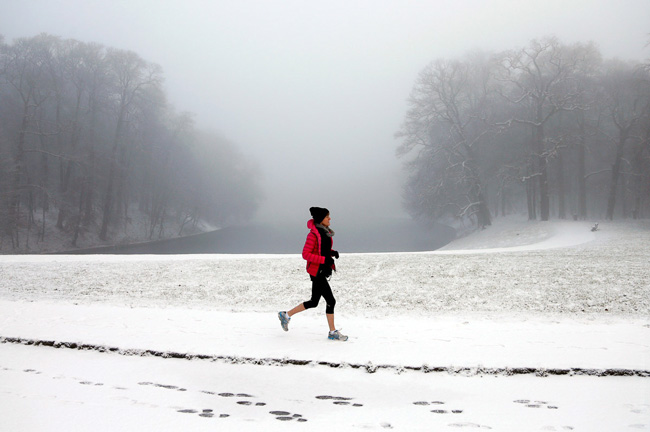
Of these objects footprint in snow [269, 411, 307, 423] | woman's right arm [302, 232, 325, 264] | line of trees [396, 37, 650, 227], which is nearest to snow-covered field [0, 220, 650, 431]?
footprint in snow [269, 411, 307, 423]

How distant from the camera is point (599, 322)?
8.34 m

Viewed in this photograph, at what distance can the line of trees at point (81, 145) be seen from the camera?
35.5 meters

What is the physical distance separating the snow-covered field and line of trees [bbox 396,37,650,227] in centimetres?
2528

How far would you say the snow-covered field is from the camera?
4457 millimetres

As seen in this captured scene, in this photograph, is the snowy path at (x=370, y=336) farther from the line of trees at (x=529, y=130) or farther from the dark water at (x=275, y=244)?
the line of trees at (x=529, y=130)

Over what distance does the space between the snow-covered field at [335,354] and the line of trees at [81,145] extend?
88.3 feet

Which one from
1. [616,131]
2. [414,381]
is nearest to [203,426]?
[414,381]

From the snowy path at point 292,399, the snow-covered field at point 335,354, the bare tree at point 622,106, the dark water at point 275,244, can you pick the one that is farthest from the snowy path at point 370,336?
the bare tree at point 622,106

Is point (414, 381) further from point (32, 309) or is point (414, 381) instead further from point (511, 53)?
point (511, 53)

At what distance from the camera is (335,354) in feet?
20.7

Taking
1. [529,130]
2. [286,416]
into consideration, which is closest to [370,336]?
[286,416]

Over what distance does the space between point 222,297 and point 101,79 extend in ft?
130

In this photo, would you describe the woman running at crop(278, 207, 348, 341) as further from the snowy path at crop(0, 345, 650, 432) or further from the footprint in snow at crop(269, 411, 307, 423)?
the footprint in snow at crop(269, 411, 307, 423)

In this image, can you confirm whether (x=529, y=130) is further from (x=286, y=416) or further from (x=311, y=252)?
(x=286, y=416)
